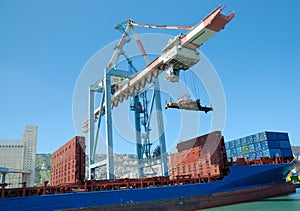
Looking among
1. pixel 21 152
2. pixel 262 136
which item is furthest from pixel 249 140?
pixel 21 152

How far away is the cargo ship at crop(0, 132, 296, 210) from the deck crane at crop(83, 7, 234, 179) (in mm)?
3694

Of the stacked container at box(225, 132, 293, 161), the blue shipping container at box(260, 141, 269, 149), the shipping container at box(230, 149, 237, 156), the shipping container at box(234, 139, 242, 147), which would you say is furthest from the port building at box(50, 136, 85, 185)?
the shipping container at box(234, 139, 242, 147)

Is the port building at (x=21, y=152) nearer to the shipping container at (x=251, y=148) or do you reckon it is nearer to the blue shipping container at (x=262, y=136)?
the shipping container at (x=251, y=148)

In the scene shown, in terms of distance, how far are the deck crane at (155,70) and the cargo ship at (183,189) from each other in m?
3.69

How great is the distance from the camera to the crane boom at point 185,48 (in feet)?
43.7

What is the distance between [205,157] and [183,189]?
330 centimetres

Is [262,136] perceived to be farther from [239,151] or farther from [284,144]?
[239,151]

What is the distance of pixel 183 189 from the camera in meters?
15.0

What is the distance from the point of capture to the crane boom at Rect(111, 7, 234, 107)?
1332 cm

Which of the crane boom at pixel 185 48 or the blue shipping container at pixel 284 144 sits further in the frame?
the blue shipping container at pixel 284 144

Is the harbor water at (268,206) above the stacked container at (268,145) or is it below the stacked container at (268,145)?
below

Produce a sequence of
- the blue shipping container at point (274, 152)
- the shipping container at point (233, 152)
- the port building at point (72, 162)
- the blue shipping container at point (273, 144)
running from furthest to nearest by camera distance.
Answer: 1. the shipping container at point (233, 152)
2. the blue shipping container at point (273, 144)
3. the blue shipping container at point (274, 152)
4. the port building at point (72, 162)

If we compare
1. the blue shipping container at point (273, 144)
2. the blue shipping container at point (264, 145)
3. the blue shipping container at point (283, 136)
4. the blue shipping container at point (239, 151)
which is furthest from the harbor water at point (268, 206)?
the blue shipping container at point (239, 151)

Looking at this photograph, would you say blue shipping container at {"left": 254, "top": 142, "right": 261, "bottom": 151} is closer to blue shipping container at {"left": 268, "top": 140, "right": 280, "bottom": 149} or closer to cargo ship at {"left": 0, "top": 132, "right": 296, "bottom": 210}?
blue shipping container at {"left": 268, "top": 140, "right": 280, "bottom": 149}
